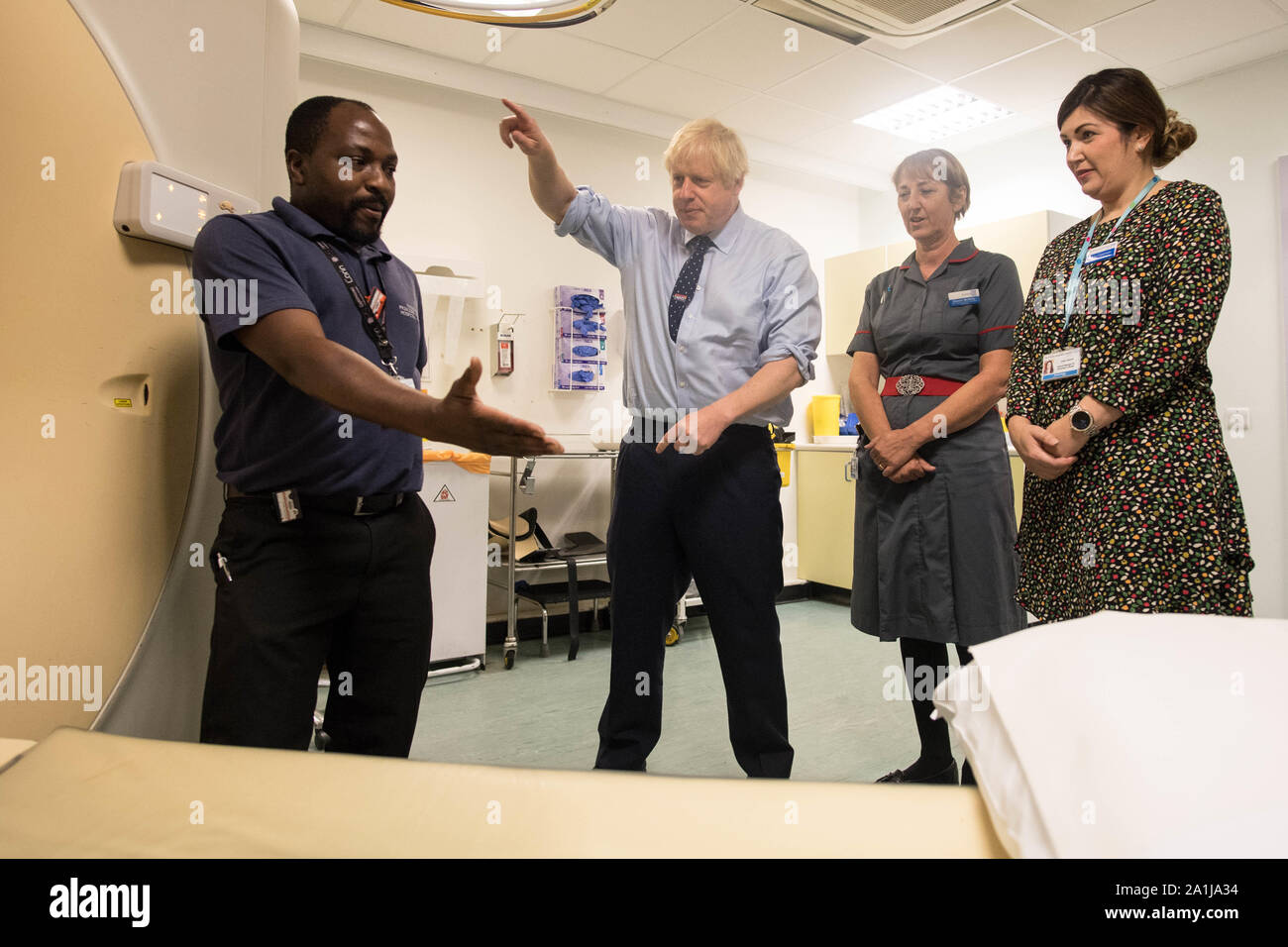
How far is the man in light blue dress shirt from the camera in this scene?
157 cm

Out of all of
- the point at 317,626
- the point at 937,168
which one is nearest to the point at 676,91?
the point at 937,168

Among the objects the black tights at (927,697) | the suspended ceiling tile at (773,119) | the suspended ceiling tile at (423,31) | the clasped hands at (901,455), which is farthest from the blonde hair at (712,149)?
the suspended ceiling tile at (773,119)

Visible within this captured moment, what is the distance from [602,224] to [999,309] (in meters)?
0.95

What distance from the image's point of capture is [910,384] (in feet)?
6.13

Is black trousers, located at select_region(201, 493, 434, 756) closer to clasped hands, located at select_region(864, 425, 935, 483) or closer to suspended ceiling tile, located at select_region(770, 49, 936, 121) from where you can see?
clasped hands, located at select_region(864, 425, 935, 483)

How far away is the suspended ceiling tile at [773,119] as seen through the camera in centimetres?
398

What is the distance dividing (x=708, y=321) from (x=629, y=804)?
1228 millimetres

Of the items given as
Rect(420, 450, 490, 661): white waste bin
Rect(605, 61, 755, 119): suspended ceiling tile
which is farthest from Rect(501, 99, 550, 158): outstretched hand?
Rect(605, 61, 755, 119): suspended ceiling tile

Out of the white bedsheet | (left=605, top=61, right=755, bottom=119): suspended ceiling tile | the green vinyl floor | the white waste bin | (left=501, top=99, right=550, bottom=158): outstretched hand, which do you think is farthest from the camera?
(left=605, top=61, right=755, bottom=119): suspended ceiling tile

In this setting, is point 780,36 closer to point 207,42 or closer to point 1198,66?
point 1198,66

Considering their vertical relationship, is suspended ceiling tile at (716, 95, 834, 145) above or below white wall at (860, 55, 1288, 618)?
above

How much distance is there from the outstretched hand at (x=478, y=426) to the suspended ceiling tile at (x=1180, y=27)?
11.7 feet

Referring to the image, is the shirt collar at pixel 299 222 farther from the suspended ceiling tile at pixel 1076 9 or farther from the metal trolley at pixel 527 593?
the suspended ceiling tile at pixel 1076 9

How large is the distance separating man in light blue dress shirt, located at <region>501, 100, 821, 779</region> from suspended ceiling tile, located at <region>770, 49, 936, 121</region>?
7.53 feet
